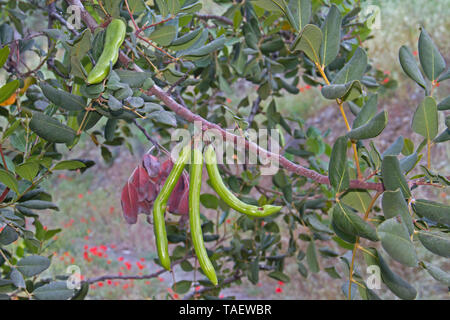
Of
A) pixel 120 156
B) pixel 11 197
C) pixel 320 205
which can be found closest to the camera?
pixel 11 197

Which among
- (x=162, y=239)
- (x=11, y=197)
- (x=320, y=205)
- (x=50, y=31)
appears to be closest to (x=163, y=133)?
(x=320, y=205)

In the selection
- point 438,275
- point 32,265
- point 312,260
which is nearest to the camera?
point 438,275

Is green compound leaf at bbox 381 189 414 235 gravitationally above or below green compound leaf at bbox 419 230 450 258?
above

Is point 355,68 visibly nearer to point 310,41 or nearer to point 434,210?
point 310,41

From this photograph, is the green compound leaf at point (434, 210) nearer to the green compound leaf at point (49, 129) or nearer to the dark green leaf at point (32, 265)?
the green compound leaf at point (49, 129)

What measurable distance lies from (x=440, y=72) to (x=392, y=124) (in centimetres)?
297

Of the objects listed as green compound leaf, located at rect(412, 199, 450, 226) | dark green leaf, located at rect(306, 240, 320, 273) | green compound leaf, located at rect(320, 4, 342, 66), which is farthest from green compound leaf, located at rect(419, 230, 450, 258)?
dark green leaf, located at rect(306, 240, 320, 273)

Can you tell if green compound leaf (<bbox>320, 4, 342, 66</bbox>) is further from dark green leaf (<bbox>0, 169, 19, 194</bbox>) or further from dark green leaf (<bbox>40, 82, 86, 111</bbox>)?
dark green leaf (<bbox>0, 169, 19, 194</bbox>)

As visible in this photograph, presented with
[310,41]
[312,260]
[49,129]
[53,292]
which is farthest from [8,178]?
[312,260]

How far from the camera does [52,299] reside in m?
0.67

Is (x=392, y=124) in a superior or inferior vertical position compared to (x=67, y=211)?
superior

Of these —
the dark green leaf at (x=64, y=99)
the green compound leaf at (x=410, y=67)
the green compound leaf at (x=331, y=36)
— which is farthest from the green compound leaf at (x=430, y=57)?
the dark green leaf at (x=64, y=99)

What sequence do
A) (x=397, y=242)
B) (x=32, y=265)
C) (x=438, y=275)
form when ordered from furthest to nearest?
(x=32, y=265), (x=438, y=275), (x=397, y=242)
